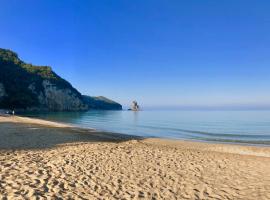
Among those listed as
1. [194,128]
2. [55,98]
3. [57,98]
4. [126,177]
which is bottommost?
[126,177]

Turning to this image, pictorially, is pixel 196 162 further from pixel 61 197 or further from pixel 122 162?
pixel 61 197

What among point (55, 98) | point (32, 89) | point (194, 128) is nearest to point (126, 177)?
point (194, 128)

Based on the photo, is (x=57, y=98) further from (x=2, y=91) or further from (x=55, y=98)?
(x=2, y=91)

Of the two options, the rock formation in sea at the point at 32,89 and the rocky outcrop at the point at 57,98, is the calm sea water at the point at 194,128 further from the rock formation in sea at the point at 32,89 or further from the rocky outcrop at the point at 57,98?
the rocky outcrop at the point at 57,98

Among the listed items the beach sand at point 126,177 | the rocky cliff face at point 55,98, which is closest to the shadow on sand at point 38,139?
the beach sand at point 126,177

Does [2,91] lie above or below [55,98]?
above

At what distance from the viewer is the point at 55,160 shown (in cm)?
1075

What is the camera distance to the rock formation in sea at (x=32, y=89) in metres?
113

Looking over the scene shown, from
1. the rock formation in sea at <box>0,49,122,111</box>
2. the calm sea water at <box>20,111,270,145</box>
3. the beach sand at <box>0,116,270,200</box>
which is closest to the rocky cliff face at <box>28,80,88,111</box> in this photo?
the rock formation in sea at <box>0,49,122,111</box>

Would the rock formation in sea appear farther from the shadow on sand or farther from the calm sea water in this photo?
the shadow on sand

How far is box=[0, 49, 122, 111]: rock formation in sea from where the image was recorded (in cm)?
11262

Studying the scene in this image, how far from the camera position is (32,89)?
129m

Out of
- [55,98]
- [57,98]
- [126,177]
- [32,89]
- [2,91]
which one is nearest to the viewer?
[126,177]

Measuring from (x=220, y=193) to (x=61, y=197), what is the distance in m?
4.70
